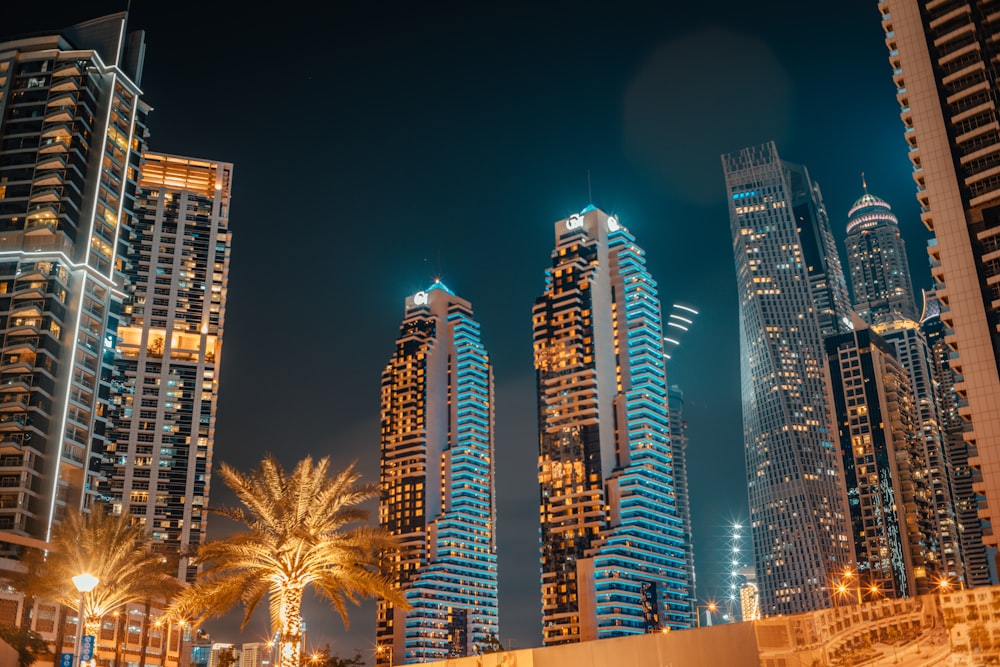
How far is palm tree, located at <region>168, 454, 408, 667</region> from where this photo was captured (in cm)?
3347

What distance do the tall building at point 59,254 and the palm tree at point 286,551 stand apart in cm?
7217

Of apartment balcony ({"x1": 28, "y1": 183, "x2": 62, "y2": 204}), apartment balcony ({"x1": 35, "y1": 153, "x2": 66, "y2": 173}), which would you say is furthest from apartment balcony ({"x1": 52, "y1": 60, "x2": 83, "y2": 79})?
apartment balcony ({"x1": 28, "y1": 183, "x2": 62, "y2": 204})

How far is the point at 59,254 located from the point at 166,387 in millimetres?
78881

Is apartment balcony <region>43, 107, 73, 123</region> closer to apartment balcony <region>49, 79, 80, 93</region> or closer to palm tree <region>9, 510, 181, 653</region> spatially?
apartment balcony <region>49, 79, 80, 93</region>

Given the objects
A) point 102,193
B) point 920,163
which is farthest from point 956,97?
point 102,193

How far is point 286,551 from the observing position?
33656mm

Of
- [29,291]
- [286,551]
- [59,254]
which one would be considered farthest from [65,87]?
[286,551]

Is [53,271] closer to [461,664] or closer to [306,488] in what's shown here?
[306,488]

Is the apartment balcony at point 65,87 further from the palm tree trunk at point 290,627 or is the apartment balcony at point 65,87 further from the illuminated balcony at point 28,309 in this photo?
the palm tree trunk at point 290,627

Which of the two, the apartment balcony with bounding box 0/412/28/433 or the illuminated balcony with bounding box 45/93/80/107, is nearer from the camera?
the apartment balcony with bounding box 0/412/28/433

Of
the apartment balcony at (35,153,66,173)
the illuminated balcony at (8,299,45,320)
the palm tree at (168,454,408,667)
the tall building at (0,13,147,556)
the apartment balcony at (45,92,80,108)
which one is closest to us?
the palm tree at (168,454,408,667)

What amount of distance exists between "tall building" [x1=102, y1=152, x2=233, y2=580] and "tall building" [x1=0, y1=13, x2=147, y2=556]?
60059 mm

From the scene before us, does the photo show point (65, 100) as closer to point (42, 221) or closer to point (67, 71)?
point (67, 71)

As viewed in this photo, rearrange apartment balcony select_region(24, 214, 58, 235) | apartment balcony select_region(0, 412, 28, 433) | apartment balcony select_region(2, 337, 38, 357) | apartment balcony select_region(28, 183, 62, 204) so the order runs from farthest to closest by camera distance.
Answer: apartment balcony select_region(28, 183, 62, 204) < apartment balcony select_region(24, 214, 58, 235) < apartment balcony select_region(2, 337, 38, 357) < apartment balcony select_region(0, 412, 28, 433)
